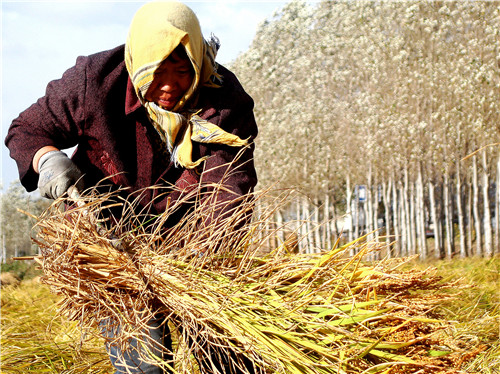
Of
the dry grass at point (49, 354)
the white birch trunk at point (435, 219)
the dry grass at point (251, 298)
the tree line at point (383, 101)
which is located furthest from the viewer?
the white birch trunk at point (435, 219)

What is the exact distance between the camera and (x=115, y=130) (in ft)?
7.00

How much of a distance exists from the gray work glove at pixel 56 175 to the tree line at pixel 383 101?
8.59 meters

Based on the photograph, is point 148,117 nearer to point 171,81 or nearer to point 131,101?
point 131,101

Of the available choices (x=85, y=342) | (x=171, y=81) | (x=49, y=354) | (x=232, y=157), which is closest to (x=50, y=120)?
(x=171, y=81)

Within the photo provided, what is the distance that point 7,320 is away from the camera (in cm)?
415

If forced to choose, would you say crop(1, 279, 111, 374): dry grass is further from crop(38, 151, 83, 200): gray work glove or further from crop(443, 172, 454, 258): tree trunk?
crop(443, 172, 454, 258): tree trunk

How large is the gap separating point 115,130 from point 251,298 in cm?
96

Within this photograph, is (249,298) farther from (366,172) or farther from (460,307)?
(366,172)

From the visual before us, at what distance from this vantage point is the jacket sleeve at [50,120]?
2.05 m

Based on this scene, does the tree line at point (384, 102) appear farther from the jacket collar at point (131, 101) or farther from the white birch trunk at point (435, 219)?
the jacket collar at point (131, 101)

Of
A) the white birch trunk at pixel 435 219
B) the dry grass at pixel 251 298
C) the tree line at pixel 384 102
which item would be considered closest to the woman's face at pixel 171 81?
the dry grass at pixel 251 298

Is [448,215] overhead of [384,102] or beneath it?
beneath

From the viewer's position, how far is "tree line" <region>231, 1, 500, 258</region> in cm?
1191

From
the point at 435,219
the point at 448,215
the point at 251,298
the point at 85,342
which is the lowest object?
the point at 435,219
